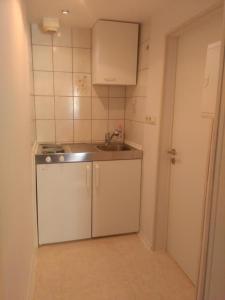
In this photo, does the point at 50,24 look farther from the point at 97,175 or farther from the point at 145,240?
the point at 145,240

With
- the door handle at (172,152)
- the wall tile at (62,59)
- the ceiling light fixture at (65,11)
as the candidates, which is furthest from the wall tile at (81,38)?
the door handle at (172,152)

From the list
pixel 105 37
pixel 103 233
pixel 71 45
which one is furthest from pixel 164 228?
pixel 71 45

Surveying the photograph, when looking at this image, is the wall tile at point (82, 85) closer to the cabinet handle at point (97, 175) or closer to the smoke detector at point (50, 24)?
the smoke detector at point (50, 24)

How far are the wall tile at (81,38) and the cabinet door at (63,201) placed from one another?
4.43 feet

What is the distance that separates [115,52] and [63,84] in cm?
68

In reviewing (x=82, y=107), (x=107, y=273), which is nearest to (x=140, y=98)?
(x=82, y=107)

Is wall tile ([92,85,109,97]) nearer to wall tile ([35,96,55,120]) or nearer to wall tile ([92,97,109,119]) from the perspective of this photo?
wall tile ([92,97,109,119])

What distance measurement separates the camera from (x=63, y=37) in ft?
8.38

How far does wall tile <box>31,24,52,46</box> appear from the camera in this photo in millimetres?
2445

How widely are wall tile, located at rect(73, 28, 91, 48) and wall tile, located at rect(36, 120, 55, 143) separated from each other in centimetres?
90

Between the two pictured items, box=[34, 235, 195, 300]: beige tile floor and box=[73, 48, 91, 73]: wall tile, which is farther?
box=[73, 48, 91, 73]: wall tile

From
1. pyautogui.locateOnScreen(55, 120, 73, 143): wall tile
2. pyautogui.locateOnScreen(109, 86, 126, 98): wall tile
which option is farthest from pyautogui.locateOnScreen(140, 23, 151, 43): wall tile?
pyautogui.locateOnScreen(55, 120, 73, 143): wall tile

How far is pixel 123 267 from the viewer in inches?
81.4

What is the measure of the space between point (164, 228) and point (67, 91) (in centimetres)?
178
